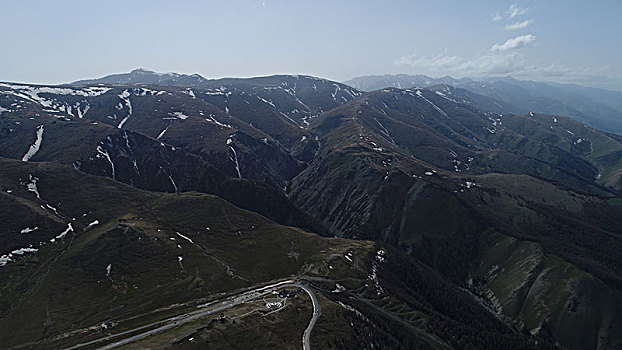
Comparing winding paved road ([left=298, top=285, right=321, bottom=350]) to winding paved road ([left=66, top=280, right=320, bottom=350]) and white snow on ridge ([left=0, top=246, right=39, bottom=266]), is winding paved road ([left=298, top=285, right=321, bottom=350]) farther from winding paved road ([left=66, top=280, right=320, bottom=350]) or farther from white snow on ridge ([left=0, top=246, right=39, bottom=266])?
white snow on ridge ([left=0, top=246, right=39, bottom=266])

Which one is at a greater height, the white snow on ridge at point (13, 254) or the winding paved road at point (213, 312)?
the white snow on ridge at point (13, 254)

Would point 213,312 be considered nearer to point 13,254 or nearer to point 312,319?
point 312,319

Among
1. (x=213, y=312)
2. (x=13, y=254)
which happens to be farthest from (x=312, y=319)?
(x=13, y=254)

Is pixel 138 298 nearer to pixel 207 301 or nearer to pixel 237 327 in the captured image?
pixel 207 301

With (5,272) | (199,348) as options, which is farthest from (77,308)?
(199,348)

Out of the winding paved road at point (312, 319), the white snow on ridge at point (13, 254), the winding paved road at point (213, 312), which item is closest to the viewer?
the winding paved road at point (213, 312)

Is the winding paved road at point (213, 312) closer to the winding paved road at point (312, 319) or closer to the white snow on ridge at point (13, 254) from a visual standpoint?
the winding paved road at point (312, 319)

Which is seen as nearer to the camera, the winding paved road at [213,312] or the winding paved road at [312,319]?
the winding paved road at [213,312]

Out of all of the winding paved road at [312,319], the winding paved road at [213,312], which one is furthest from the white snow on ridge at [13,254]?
the winding paved road at [312,319]

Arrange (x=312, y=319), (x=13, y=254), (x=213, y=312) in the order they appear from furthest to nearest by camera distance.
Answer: (x=13, y=254) → (x=213, y=312) → (x=312, y=319)
